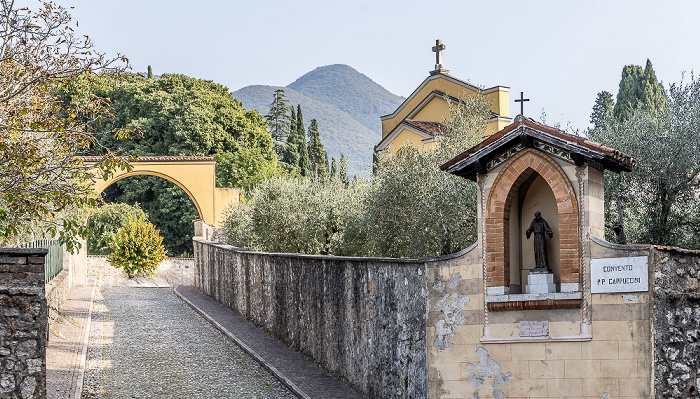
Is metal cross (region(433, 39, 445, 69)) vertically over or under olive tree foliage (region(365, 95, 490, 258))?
over

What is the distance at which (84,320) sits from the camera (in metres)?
17.5

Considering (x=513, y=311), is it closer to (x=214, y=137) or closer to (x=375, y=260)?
(x=375, y=260)

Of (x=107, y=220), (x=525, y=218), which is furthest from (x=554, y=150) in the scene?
Result: (x=107, y=220)

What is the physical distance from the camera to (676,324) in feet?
27.7

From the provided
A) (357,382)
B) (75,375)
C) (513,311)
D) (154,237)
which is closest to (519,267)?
(513,311)

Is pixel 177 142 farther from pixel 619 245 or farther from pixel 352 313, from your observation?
pixel 619 245

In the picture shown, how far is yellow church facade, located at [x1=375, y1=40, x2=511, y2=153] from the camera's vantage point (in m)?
21.6

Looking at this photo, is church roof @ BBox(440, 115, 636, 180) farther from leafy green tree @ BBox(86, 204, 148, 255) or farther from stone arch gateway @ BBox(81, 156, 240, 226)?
leafy green tree @ BBox(86, 204, 148, 255)

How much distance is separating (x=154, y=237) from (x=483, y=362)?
25082 millimetres

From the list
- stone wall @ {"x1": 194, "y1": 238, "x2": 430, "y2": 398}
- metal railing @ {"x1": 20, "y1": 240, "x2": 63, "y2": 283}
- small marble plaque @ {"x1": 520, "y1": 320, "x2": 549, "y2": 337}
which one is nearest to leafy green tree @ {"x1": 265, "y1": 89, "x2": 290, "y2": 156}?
metal railing @ {"x1": 20, "y1": 240, "x2": 63, "y2": 283}

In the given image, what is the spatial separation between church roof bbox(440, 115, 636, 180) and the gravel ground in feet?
15.6

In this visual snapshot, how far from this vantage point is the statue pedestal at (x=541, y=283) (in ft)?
28.4

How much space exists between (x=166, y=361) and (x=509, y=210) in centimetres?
751

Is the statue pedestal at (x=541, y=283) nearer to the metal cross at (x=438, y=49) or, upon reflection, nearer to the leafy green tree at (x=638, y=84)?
the metal cross at (x=438, y=49)
